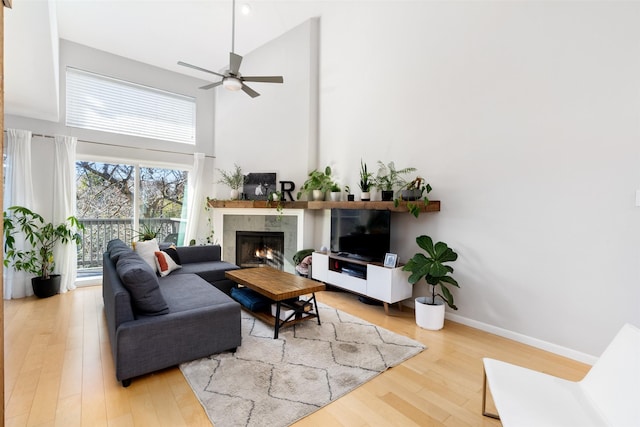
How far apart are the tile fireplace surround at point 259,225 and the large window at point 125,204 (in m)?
0.83

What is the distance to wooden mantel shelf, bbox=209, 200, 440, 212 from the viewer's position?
3.46 meters

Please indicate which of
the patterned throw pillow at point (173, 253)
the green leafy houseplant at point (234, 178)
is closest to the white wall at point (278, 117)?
the green leafy houseplant at point (234, 178)

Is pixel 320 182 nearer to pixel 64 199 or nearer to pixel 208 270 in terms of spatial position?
pixel 208 270

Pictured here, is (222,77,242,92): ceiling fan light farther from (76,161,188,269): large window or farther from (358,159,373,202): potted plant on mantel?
(76,161,188,269): large window

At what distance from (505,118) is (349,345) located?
8.95 feet

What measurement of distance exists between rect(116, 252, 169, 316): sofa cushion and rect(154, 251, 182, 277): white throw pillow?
145 cm

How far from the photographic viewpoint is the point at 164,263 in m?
3.78

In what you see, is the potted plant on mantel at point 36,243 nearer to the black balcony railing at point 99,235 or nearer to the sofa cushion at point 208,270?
the black balcony railing at point 99,235

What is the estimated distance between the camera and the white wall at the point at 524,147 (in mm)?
2479

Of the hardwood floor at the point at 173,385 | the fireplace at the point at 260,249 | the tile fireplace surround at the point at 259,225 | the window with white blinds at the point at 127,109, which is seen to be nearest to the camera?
the hardwood floor at the point at 173,385

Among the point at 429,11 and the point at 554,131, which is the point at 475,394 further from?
the point at 429,11

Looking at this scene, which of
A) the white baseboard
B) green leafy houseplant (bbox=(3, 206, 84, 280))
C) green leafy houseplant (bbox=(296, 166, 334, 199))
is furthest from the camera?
green leafy houseplant (bbox=(296, 166, 334, 199))

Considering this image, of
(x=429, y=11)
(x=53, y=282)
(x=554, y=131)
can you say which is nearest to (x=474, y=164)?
(x=554, y=131)

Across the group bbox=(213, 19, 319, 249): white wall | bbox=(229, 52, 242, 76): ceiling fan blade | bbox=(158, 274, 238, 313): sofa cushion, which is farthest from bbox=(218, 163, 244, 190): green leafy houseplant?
bbox=(229, 52, 242, 76): ceiling fan blade
